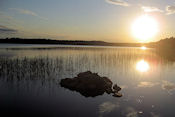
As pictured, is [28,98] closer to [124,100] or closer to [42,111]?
[42,111]

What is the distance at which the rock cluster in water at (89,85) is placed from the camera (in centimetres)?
1684

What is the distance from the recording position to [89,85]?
17.4m

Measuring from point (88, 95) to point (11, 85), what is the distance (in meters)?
8.97

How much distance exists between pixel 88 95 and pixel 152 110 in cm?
609

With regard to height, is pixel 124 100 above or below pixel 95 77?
below

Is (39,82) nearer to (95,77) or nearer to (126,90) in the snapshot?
(95,77)

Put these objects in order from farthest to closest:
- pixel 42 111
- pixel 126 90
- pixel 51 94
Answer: pixel 126 90 → pixel 51 94 → pixel 42 111

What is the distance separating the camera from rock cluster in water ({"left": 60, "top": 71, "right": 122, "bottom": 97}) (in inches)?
663

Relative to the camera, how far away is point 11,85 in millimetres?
17969

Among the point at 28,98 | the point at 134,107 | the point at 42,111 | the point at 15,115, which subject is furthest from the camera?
the point at 28,98

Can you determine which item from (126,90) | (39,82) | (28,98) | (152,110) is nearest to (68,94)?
(28,98)

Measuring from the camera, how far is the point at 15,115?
11.1m

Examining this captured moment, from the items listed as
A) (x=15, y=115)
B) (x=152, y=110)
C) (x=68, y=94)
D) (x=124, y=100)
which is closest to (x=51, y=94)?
(x=68, y=94)

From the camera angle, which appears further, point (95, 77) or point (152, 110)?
point (95, 77)
